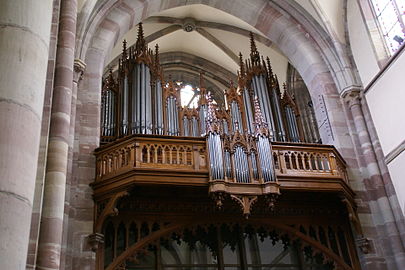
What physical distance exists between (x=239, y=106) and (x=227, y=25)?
4.81 metres

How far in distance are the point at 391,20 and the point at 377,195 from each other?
4008 mm

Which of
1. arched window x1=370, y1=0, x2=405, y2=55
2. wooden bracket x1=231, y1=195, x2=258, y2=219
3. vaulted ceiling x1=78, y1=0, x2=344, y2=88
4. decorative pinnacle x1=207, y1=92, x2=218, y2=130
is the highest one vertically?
vaulted ceiling x1=78, y1=0, x2=344, y2=88

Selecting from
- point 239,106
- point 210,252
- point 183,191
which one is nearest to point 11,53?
point 183,191

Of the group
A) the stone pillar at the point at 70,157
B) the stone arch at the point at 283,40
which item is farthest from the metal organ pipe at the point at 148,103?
the stone pillar at the point at 70,157

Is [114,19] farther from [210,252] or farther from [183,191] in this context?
[210,252]

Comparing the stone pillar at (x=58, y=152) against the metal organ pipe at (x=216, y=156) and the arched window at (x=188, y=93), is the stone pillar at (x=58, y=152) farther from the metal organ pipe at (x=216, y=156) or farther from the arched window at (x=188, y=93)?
the arched window at (x=188, y=93)

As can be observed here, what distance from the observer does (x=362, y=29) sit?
1235 cm

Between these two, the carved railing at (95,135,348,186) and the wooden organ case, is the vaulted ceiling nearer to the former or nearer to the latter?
the wooden organ case

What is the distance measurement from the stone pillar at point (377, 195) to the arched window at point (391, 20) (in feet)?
4.46

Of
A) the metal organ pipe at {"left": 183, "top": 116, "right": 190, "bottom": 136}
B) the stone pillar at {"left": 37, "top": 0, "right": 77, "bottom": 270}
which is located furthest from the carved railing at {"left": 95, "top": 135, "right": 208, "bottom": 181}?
the stone pillar at {"left": 37, "top": 0, "right": 77, "bottom": 270}

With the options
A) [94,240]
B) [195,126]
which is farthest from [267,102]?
[94,240]

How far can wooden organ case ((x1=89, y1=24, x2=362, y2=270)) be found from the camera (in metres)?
9.58

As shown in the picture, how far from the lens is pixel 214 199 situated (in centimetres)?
950

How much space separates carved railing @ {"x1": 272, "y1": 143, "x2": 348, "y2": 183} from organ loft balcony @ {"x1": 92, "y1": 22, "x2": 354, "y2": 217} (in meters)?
0.02
